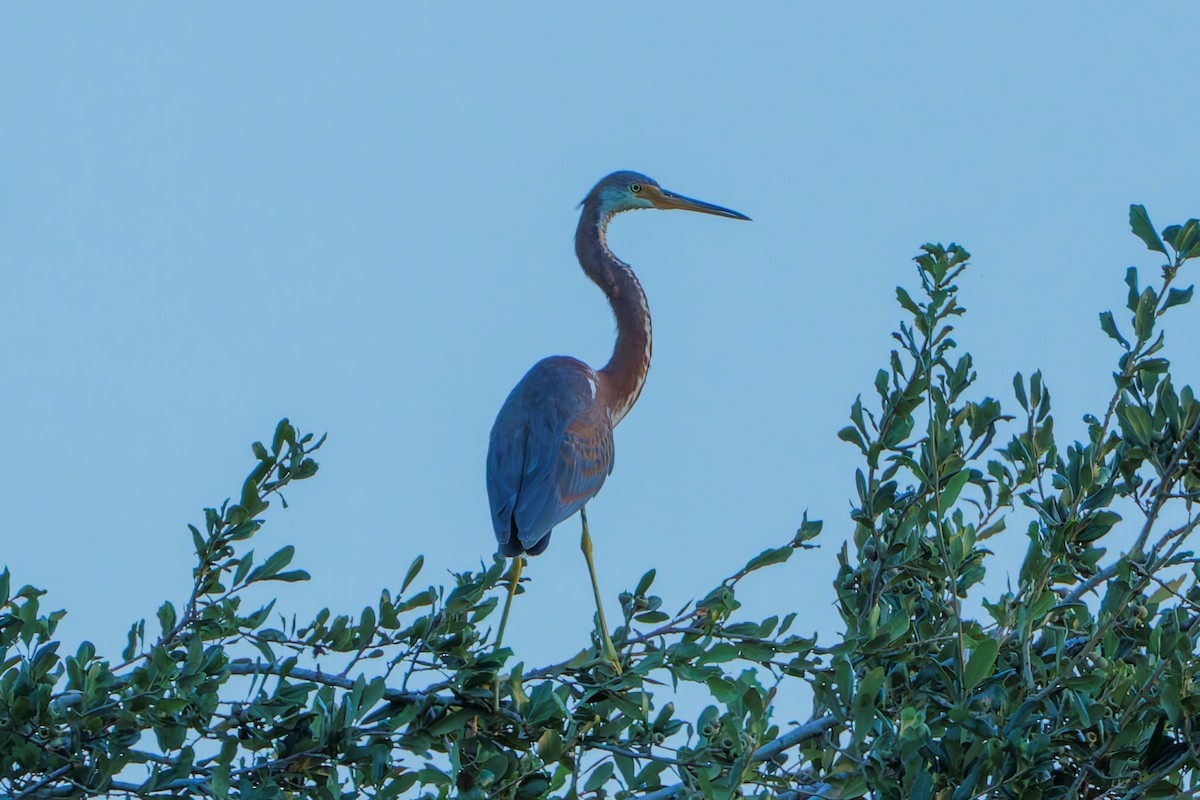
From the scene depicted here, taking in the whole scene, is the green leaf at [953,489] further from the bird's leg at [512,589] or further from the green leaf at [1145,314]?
the bird's leg at [512,589]

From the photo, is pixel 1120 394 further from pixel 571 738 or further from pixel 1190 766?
pixel 571 738

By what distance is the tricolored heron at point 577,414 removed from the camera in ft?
17.7

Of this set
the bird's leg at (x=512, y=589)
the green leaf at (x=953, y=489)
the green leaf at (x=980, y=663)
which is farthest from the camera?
the bird's leg at (x=512, y=589)

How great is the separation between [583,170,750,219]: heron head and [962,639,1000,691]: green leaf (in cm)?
457

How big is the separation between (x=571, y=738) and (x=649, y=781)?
206 millimetres

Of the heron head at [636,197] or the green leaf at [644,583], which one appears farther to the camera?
the heron head at [636,197]

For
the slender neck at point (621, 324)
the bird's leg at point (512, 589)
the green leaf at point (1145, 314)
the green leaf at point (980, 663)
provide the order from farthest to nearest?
the slender neck at point (621, 324), the bird's leg at point (512, 589), the green leaf at point (1145, 314), the green leaf at point (980, 663)

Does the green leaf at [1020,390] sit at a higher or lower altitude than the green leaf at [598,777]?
higher

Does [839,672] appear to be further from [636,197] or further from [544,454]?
[636,197]

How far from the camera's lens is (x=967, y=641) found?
11.2 ft

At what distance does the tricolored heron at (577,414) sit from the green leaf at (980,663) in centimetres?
205

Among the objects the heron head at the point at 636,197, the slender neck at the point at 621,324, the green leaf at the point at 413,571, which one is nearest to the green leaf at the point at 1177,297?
the green leaf at the point at 413,571

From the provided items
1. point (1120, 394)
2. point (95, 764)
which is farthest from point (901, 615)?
point (95, 764)

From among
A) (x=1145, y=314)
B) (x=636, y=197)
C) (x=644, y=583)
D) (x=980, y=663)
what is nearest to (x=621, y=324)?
(x=636, y=197)
